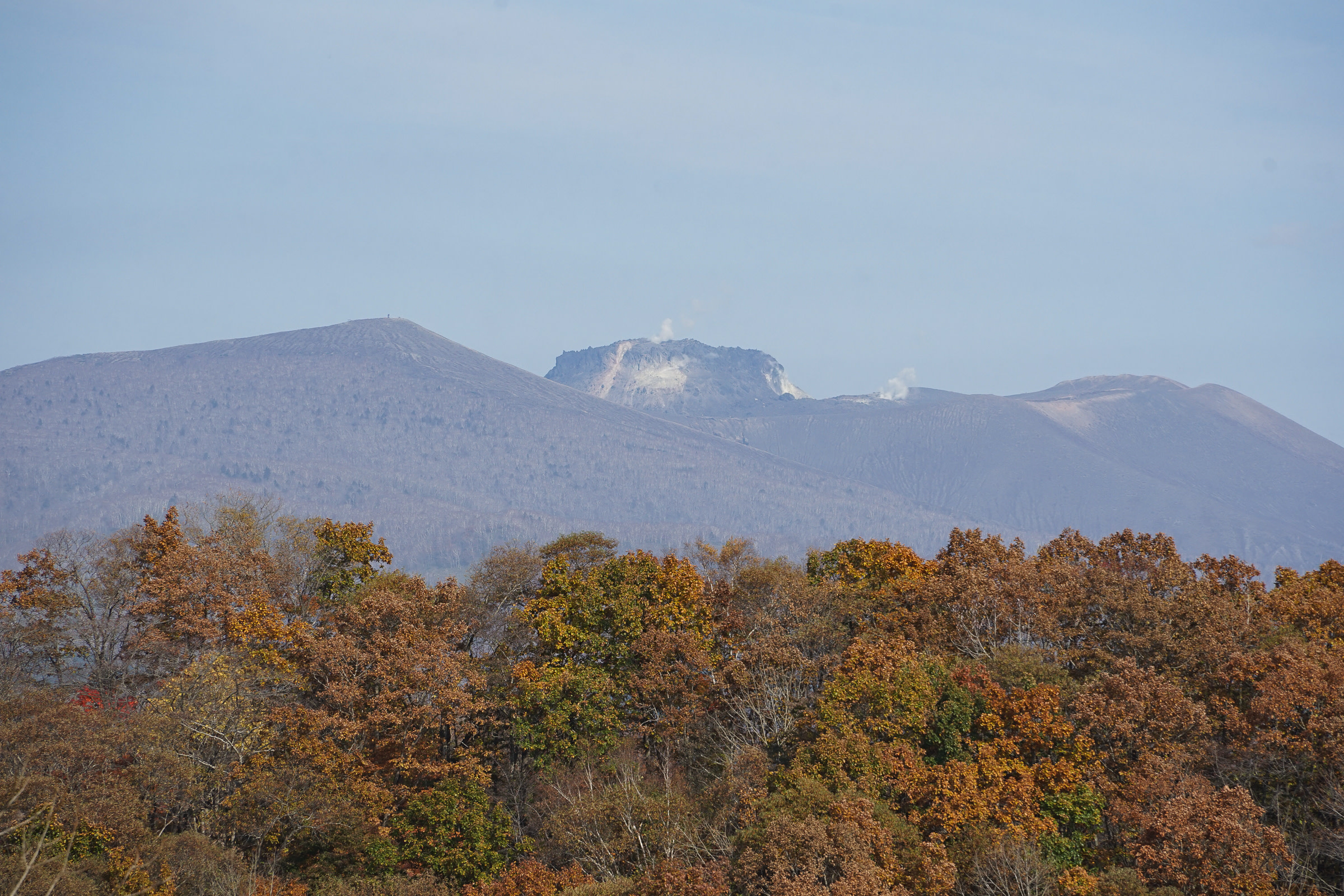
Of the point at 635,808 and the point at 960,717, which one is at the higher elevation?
the point at 960,717

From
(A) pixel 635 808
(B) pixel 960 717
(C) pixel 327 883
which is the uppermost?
(B) pixel 960 717

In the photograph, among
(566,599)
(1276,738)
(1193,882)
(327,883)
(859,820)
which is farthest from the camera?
(566,599)

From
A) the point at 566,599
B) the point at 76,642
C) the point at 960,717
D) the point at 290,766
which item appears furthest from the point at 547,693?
the point at 76,642

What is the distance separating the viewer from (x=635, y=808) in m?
38.6

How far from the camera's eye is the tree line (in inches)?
1340

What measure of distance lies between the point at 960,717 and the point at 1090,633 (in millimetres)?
9323

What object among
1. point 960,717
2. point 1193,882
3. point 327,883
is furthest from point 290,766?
point 1193,882

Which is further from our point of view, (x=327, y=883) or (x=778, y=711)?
(x=778, y=711)

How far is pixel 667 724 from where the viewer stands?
1847 inches

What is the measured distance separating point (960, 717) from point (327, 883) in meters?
20.9

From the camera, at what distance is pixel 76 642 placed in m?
54.7

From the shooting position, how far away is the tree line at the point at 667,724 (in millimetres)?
34031

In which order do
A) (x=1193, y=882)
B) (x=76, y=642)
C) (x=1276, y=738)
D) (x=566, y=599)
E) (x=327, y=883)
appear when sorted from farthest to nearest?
(x=76, y=642) → (x=566, y=599) → (x=327, y=883) → (x=1276, y=738) → (x=1193, y=882)

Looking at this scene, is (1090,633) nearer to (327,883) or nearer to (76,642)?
(327,883)
